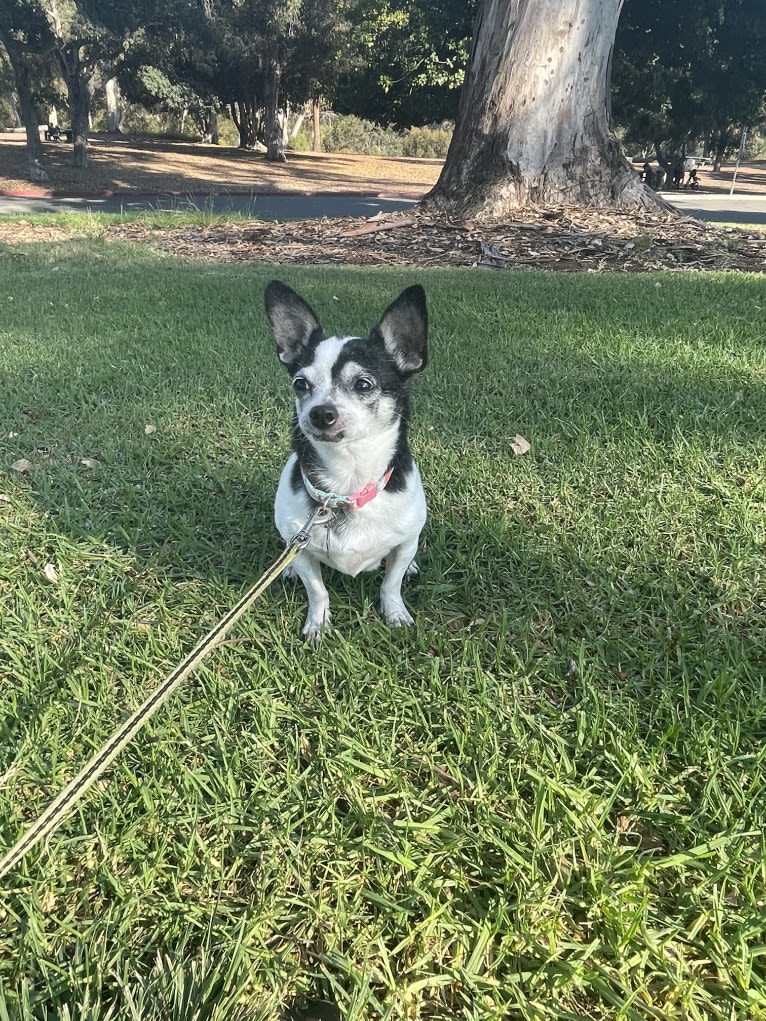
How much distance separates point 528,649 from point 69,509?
224 cm

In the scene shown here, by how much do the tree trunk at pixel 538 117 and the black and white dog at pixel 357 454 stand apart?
878 centimetres

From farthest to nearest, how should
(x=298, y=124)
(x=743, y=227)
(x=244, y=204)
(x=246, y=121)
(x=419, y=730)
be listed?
1. (x=298, y=124)
2. (x=246, y=121)
3. (x=244, y=204)
4. (x=743, y=227)
5. (x=419, y=730)

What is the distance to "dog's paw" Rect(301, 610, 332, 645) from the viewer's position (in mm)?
2310

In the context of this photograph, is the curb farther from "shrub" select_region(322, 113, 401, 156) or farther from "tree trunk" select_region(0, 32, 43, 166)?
"shrub" select_region(322, 113, 401, 156)

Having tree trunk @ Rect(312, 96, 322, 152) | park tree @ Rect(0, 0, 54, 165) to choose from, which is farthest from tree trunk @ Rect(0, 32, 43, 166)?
tree trunk @ Rect(312, 96, 322, 152)

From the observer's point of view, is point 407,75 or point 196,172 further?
point 196,172

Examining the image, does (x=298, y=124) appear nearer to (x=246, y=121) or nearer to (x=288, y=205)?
(x=246, y=121)

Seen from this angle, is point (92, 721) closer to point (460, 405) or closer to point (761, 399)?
point (460, 405)

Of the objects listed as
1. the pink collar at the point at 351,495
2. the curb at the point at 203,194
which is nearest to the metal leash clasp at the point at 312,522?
the pink collar at the point at 351,495

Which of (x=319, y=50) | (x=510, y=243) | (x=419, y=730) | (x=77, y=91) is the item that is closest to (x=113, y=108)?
(x=319, y=50)

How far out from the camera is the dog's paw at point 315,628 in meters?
2.31

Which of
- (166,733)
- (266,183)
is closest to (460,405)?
(166,733)

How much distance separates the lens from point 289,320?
2.51 meters

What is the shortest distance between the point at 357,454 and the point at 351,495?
0.48 feet
